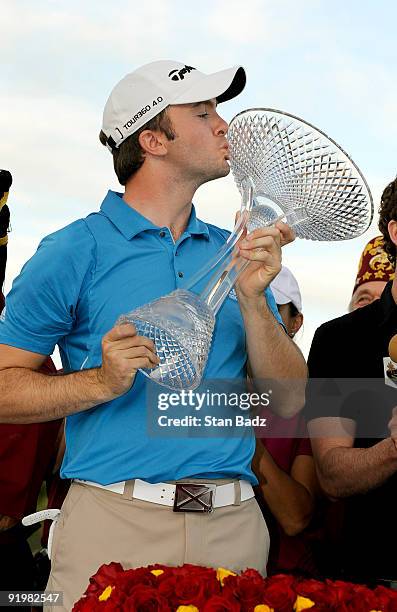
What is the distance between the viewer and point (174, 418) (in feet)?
7.41

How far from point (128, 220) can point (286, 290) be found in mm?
1304

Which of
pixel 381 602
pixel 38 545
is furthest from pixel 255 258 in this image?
pixel 38 545

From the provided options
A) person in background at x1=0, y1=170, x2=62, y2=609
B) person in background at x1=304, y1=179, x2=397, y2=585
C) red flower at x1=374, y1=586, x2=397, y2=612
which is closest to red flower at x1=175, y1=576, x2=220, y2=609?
red flower at x1=374, y1=586, x2=397, y2=612

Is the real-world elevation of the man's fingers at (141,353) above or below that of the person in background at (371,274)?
below

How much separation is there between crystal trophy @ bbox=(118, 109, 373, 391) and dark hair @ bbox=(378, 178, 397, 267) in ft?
2.93

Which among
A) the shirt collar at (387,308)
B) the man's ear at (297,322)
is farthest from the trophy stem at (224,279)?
the man's ear at (297,322)

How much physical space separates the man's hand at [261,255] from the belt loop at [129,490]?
1.69 ft

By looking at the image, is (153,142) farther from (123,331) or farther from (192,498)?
(192,498)

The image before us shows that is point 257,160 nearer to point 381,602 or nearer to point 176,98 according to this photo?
point 176,98

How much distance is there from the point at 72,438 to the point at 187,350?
0.55 meters

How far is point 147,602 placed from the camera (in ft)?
5.07

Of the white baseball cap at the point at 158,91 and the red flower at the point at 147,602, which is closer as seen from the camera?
the red flower at the point at 147,602

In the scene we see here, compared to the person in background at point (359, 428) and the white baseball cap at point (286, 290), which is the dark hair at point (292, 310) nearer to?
the white baseball cap at point (286, 290)

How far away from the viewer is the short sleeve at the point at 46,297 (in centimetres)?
228
